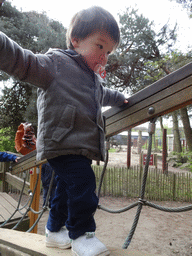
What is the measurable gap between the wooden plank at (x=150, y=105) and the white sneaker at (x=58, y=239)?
525 millimetres

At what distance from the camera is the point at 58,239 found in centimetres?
95

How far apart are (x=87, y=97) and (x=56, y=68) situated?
17 centimetres

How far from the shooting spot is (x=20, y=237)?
1093mm

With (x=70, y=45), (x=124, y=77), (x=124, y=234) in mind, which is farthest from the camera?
(x=124, y=77)

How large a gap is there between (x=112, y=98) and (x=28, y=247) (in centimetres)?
78

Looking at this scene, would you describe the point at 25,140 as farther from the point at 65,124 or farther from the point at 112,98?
the point at 65,124

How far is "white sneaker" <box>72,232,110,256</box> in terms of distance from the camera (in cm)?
76

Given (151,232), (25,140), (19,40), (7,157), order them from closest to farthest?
(25,140) → (7,157) → (151,232) → (19,40)

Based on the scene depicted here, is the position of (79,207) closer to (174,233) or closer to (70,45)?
(70,45)

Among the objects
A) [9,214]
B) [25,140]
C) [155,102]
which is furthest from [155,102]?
[9,214]

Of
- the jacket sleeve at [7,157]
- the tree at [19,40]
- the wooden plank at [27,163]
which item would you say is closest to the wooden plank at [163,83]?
the wooden plank at [27,163]

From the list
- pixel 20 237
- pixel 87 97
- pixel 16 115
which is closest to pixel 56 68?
pixel 87 97

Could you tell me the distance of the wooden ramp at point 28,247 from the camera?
2.71 ft

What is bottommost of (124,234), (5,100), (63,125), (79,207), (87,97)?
(124,234)
